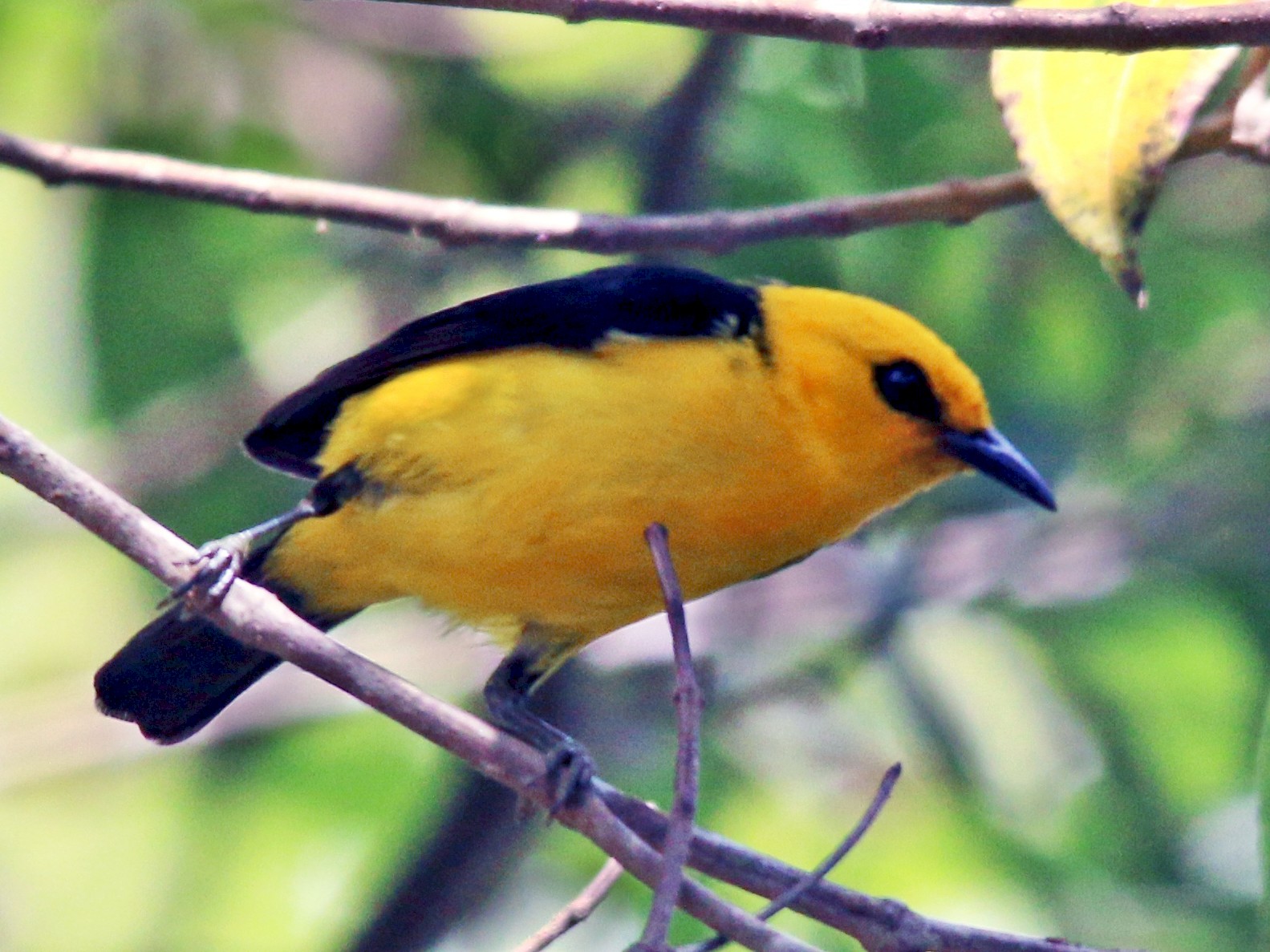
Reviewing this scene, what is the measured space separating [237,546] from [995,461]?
175 centimetres

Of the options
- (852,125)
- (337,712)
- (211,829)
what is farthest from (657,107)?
(211,829)

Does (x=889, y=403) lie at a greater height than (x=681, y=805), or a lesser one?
greater

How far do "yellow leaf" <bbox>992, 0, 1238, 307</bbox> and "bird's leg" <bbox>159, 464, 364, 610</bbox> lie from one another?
1.49 m

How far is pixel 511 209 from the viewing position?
3676mm

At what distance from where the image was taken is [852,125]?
5164 millimetres

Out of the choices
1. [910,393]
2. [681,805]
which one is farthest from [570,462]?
[681,805]

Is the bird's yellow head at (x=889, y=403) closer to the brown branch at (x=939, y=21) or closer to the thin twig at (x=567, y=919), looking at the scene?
the thin twig at (x=567, y=919)

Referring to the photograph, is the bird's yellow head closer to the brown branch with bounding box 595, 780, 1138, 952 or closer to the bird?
the bird

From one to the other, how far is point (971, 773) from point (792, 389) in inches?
88.1

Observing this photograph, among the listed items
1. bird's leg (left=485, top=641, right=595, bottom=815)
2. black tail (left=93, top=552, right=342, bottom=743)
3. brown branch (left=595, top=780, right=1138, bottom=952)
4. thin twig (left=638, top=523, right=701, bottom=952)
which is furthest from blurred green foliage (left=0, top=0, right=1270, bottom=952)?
thin twig (left=638, top=523, right=701, bottom=952)

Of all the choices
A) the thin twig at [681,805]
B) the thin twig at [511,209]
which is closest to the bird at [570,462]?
the thin twig at [511,209]

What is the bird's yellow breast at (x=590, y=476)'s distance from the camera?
11.4 ft

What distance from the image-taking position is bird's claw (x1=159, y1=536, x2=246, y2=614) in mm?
2590

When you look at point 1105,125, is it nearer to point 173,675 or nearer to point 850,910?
point 850,910
